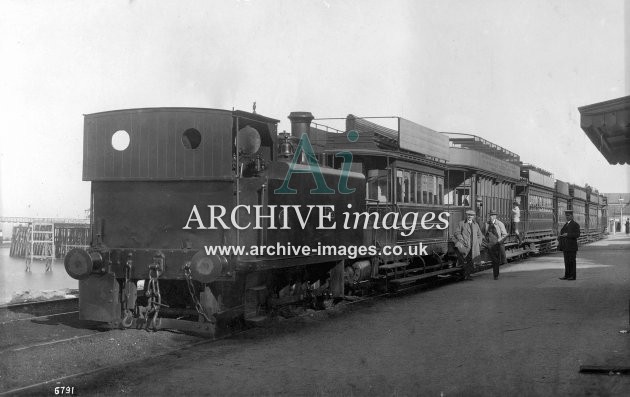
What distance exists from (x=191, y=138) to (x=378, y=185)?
503cm

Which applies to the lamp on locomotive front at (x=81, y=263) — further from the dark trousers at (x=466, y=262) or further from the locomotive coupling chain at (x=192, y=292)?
the dark trousers at (x=466, y=262)

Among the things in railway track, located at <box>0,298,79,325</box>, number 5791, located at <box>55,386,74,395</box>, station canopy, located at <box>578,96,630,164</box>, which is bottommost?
number 5791, located at <box>55,386,74,395</box>

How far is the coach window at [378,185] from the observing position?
1253cm

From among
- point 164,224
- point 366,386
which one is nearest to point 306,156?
point 164,224

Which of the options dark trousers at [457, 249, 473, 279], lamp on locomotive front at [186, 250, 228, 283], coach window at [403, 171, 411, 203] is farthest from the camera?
dark trousers at [457, 249, 473, 279]

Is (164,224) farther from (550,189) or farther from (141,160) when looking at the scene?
(550,189)

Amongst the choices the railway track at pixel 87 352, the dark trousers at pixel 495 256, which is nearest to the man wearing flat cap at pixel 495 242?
the dark trousers at pixel 495 256

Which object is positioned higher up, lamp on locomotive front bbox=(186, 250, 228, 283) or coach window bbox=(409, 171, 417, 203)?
coach window bbox=(409, 171, 417, 203)

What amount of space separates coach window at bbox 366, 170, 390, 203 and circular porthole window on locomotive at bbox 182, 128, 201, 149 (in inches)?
189

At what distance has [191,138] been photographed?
8.45 meters

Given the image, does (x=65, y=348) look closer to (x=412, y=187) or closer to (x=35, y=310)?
(x=35, y=310)

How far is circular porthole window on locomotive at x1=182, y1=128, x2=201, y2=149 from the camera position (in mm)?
8391

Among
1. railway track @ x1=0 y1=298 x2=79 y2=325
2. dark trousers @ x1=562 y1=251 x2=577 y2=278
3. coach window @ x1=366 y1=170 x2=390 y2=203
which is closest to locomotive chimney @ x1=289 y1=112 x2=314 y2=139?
coach window @ x1=366 y1=170 x2=390 y2=203

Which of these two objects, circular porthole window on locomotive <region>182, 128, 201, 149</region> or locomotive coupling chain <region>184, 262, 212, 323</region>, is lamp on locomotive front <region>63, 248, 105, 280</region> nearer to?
locomotive coupling chain <region>184, 262, 212, 323</region>
